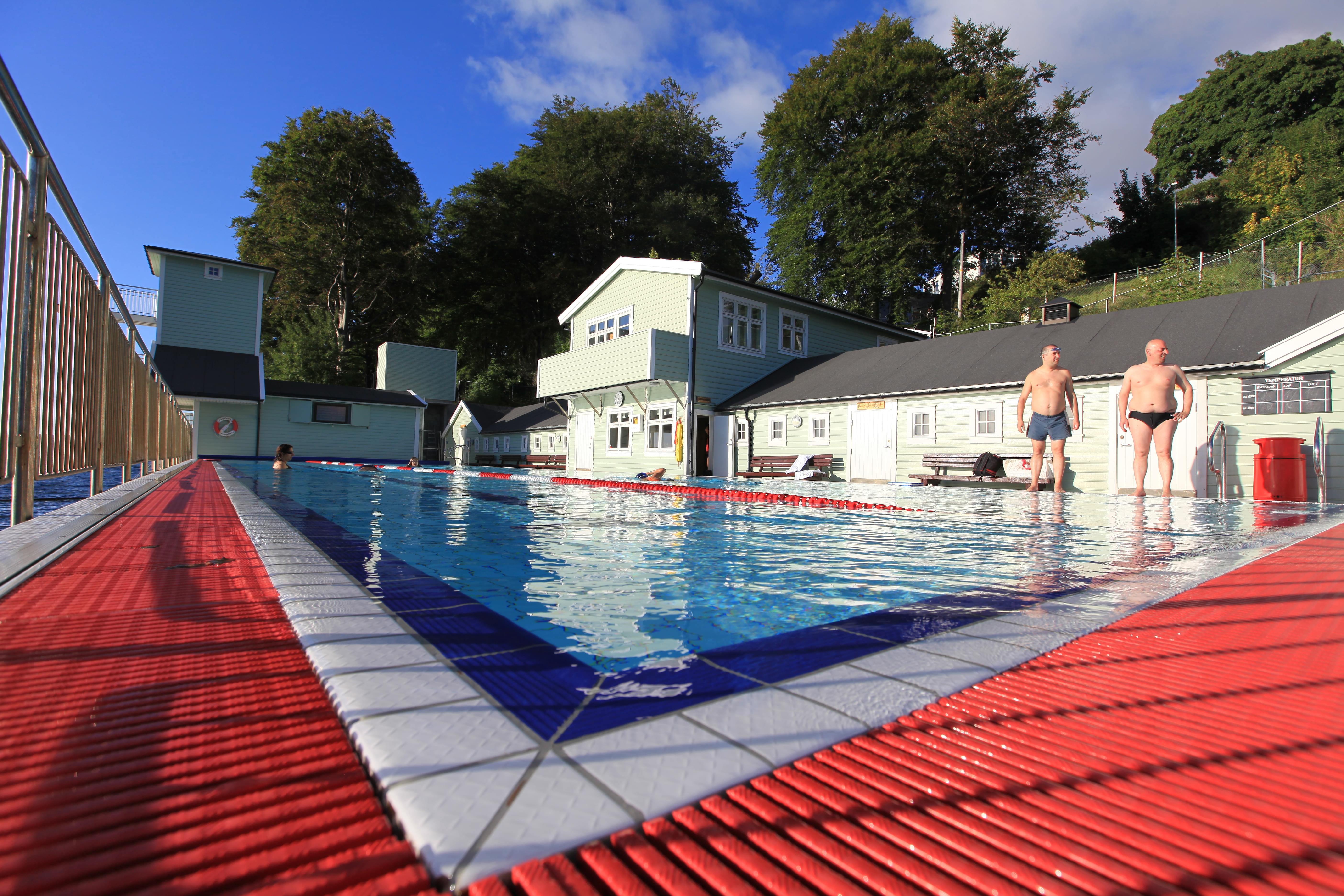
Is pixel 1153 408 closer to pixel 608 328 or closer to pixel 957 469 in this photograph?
pixel 957 469

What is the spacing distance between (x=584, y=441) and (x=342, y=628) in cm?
1955

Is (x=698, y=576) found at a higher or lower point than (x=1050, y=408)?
lower

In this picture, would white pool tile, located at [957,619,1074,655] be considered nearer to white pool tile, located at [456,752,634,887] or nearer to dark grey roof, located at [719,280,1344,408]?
white pool tile, located at [456,752,634,887]

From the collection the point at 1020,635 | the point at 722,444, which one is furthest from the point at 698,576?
the point at 722,444

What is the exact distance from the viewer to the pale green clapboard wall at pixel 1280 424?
30.0 ft

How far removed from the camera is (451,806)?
0.89m

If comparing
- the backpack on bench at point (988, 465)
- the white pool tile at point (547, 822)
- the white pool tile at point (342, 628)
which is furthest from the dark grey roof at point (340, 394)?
the white pool tile at point (547, 822)

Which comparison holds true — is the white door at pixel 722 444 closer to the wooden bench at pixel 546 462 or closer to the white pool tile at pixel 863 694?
the wooden bench at pixel 546 462

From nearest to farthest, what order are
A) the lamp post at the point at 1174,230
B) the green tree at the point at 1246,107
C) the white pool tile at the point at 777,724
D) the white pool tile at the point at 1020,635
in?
the white pool tile at the point at 777,724, the white pool tile at the point at 1020,635, the lamp post at the point at 1174,230, the green tree at the point at 1246,107

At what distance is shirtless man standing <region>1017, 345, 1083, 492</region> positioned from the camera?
8.97 metres

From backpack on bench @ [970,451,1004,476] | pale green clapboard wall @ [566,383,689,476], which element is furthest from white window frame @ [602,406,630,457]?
backpack on bench @ [970,451,1004,476]

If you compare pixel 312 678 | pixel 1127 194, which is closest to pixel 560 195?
pixel 1127 194

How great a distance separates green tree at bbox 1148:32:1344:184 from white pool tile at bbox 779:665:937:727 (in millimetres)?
48687

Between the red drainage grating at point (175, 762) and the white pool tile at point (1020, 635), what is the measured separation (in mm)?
1649
